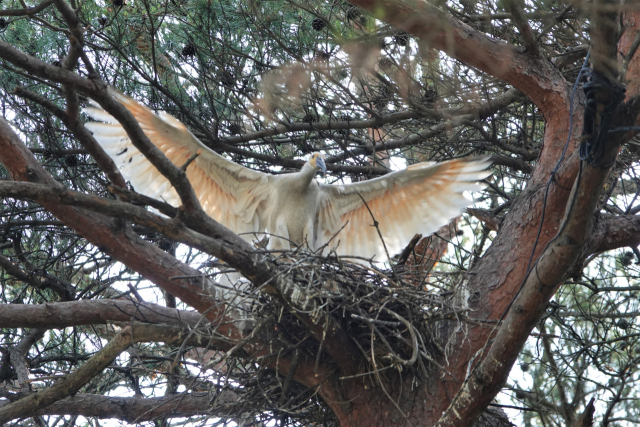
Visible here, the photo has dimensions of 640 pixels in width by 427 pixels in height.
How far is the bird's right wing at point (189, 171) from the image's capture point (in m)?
4.41

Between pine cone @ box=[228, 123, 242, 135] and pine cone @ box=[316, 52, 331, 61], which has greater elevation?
pine cone @ box=[316, 52, 331, 61]

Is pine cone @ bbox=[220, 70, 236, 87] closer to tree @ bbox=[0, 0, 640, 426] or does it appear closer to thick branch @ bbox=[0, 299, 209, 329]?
tree @ bbox=[0, 0, 640, 426]

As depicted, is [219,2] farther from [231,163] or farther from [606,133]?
[606,133]

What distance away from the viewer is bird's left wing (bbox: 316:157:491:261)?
14.9 feet

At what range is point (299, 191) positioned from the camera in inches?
190

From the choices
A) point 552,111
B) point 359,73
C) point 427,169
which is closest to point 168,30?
point 359,73

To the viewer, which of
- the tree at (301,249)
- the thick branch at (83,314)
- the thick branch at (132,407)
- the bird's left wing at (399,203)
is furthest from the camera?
the bird's left wing at (399,203)

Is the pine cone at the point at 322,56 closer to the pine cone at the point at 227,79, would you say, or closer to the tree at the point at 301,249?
the tree at the point at 301,249

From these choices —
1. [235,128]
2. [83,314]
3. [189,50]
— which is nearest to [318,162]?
[235,128]

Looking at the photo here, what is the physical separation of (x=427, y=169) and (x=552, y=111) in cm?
114

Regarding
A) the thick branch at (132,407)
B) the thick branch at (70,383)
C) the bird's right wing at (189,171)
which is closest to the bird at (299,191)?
the bird's right wing at (189,171)

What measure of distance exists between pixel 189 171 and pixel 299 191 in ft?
2.87

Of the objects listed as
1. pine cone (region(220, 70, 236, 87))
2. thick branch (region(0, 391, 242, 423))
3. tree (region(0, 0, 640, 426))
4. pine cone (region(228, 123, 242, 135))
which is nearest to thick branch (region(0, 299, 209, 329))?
tree (region(0, 0, 640, 426))

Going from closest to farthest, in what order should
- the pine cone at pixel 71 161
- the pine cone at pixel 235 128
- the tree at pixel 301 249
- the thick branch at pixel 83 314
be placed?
the tree at pixel 301 249 < the thick branch at pixel 83 314 < the pine cone at pixel 71 161 < the pine cone at pixel 235 128
